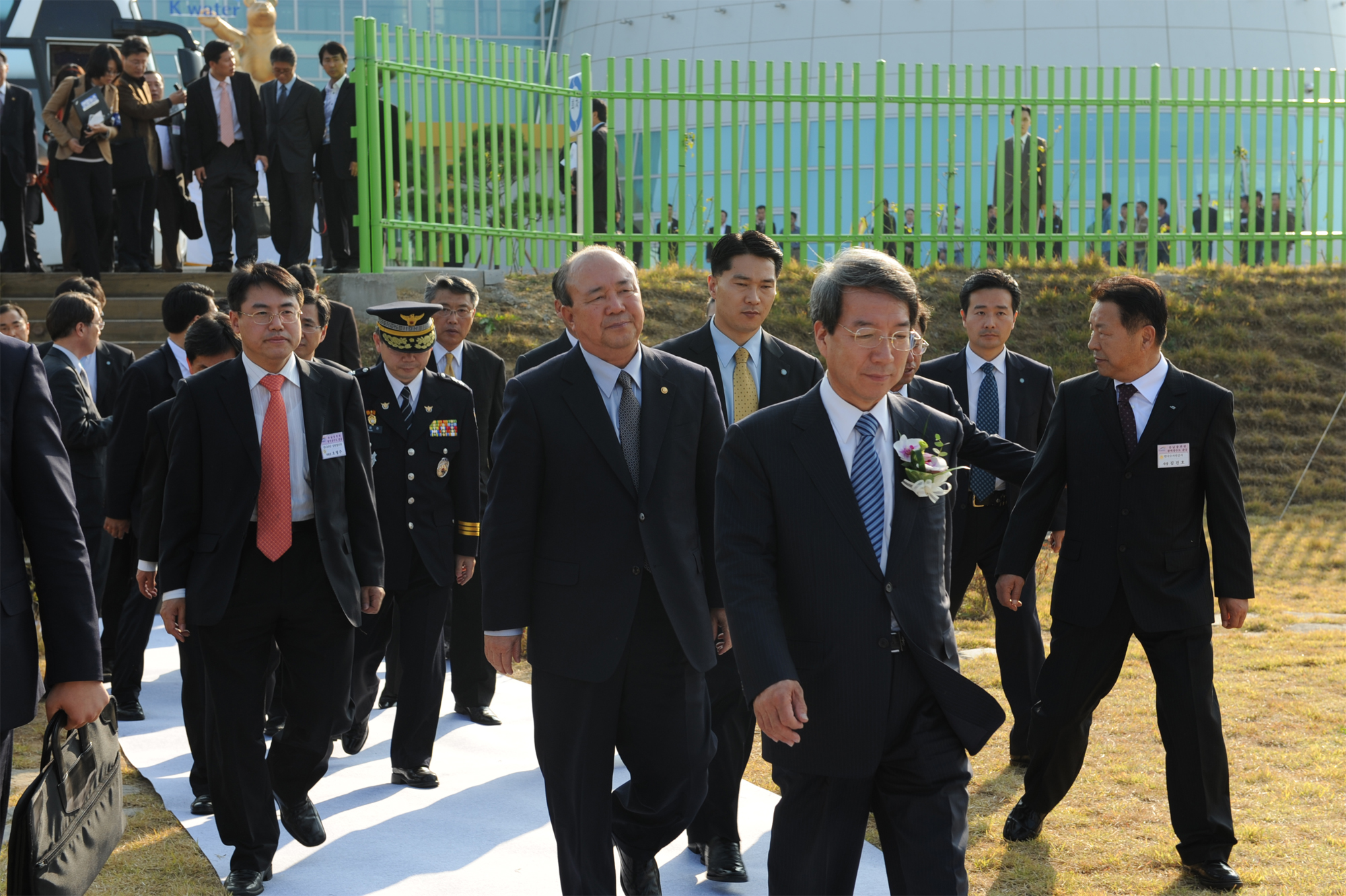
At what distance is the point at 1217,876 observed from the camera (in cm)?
428

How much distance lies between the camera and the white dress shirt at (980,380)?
238 inches

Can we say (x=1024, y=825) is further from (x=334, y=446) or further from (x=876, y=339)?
(x=334, y=446)

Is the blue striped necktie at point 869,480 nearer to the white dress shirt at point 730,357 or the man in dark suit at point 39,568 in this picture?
the white dress shirt at point 730,357

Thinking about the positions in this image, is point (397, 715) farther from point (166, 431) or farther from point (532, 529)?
point (532, 529)

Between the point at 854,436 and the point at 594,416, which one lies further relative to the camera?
the point at 594,416

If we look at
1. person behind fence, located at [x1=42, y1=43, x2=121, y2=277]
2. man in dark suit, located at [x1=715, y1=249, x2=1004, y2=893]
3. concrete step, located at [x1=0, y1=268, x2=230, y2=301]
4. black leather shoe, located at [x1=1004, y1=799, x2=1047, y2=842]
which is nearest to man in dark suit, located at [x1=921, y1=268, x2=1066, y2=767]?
black leather shoe, located at [x1=1004, y1=799, x2=1047, y2=842]

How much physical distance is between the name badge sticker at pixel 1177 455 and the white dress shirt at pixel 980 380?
1.62 metres

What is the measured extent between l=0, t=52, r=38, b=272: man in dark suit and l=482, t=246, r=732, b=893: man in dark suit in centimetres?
1057

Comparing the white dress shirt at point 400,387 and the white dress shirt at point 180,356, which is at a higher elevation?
the white dress shirt at point 180,356

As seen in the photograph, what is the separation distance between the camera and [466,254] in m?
13.3

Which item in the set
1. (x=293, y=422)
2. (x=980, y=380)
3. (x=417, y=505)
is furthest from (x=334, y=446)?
(x=980, y=380)

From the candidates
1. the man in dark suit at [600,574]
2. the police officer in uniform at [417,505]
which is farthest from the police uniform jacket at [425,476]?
the man in dark suit at [600,574]

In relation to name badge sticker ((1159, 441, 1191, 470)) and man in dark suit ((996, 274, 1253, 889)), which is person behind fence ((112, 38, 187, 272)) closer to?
man in dark suit ((996, 274, 1253, 889))

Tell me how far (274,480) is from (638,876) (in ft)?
5.93
